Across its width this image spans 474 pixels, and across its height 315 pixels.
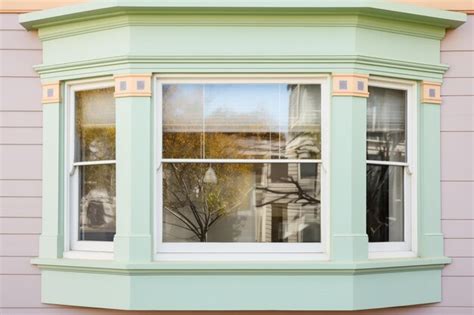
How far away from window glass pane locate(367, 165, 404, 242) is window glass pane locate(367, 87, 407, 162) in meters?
0.13

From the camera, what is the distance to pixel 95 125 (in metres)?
8.50

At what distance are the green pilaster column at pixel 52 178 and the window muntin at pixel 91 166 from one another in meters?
0.11

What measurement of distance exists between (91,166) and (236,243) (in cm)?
153

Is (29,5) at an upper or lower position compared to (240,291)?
upper

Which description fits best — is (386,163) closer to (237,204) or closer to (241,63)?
(237,204)

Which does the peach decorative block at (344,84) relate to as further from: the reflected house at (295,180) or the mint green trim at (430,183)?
the mint green trim at (430,183)

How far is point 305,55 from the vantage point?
803 centimetres

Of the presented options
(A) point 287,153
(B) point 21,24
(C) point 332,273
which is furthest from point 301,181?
(B) point 21,24

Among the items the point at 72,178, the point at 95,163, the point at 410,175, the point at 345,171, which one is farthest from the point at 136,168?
the point at 410,175

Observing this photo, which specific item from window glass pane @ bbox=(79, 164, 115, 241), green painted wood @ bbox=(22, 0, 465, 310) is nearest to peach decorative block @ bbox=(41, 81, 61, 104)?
green painted wood @ bbox=(22, 0, 465, 310)

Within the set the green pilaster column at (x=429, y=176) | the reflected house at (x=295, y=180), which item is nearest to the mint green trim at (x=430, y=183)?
the green pilaster column at (x=429, y=176)

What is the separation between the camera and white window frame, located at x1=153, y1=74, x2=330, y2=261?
8102 mm

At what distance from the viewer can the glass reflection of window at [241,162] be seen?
821cm

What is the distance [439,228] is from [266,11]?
8.37 ft
